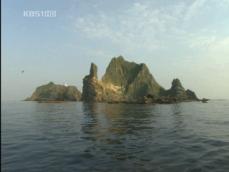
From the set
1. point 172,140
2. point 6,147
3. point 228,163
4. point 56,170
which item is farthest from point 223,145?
point 6,147

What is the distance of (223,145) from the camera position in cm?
2486

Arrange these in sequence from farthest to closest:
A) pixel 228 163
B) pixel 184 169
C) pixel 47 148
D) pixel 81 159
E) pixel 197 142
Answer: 1. pixel 197 142
2. pixel 47 148
3. pixel 81 159
4. pixel 228 163
5. pixel 184 169

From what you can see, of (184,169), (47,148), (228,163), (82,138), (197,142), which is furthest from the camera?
(82,138)

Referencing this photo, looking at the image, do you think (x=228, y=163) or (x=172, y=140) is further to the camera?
(x=172, y=140)

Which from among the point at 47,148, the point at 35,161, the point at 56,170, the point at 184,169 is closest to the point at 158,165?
the point at 184,169

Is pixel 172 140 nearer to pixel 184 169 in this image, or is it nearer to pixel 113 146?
pixel 113 146

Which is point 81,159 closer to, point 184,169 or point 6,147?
point 184,169

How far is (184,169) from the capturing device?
1689 cm

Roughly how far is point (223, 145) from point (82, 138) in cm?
1462

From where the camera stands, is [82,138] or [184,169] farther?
[82,138]

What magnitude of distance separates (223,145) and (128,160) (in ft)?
34.7

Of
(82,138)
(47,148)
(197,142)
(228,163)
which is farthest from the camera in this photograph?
(82,138)

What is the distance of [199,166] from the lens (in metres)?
17.6

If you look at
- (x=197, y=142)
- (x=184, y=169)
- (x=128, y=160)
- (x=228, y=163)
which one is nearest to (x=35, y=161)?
(x=128, y=160)
